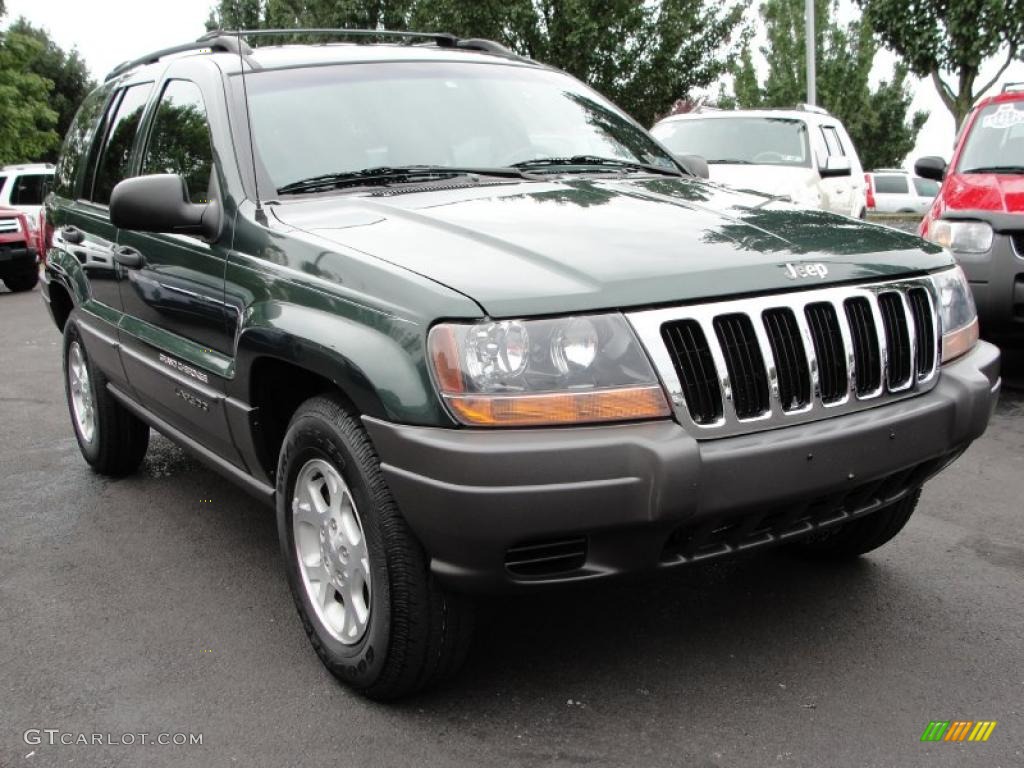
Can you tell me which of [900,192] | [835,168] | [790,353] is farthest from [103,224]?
[900,192]

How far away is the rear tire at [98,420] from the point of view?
5055mm

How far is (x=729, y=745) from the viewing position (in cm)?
274

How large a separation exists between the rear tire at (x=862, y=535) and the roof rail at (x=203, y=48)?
2.70 metres

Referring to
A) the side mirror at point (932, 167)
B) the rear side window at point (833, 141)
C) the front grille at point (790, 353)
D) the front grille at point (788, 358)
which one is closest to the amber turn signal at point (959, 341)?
the front grille at point (790, 353)

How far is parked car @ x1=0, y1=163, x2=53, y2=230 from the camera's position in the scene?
18891 millimetres

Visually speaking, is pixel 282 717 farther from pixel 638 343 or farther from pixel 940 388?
pixel 940 388

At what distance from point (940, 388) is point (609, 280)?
1087 mm

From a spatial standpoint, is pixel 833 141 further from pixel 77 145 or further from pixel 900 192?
pixel 900 192

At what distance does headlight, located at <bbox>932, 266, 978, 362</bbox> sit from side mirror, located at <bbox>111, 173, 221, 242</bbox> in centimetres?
223

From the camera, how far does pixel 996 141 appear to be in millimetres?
7348

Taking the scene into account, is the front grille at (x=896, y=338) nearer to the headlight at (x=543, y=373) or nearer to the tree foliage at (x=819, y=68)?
the headlight at (x=543, y=373)

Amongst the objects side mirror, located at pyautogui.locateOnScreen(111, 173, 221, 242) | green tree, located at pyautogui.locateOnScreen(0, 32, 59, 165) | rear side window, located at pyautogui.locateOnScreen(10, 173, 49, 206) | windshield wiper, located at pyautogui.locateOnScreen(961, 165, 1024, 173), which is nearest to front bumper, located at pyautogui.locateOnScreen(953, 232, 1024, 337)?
windshield wiper, located at pyautogui.locateOnScreen(961, 165, 1024, 173)

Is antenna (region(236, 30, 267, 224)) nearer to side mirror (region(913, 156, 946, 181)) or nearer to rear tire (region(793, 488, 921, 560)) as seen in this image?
rear tire (region(793, 488, 921, 560))

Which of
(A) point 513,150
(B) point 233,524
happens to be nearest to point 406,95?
(A) point 513,150
